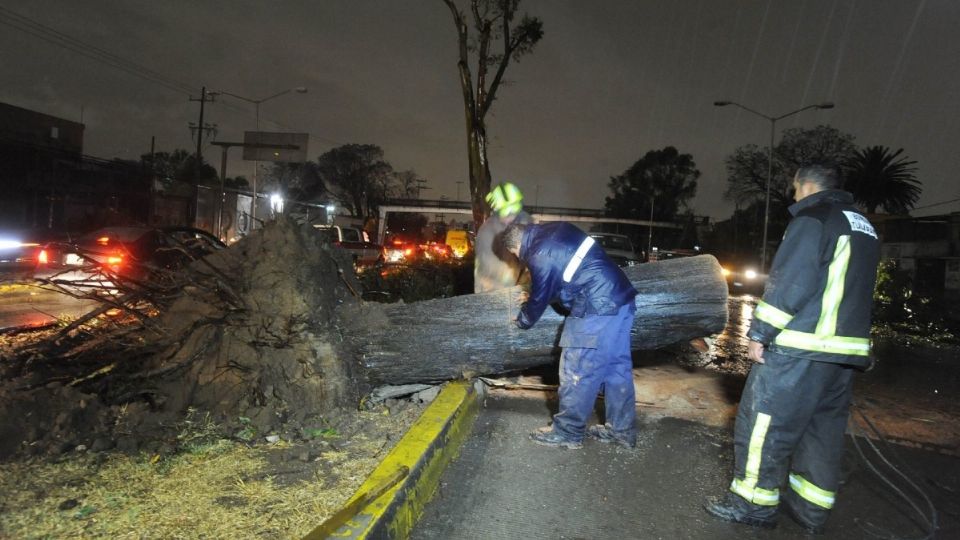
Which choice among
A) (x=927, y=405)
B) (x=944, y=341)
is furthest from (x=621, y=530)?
(x=944, y=341)

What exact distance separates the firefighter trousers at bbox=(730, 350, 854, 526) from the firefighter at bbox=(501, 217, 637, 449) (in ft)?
3.30

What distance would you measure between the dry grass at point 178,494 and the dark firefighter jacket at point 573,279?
1454 millimetres

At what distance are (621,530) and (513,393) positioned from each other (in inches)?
91.9

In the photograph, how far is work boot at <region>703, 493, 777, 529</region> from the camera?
9.50 ft

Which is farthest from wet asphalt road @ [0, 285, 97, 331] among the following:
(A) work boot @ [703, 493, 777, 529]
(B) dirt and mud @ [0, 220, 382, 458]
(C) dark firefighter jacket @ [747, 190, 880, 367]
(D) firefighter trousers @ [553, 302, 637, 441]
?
(C) dark firefighter jacket @ [747, 190, 880, 367]

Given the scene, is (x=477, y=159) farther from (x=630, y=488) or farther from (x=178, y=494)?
(x=178, y=494)

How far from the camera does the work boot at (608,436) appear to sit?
391cm

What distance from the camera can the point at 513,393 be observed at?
511cm

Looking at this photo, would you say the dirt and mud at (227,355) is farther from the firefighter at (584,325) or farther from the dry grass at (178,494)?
the firefighter at (584,325)

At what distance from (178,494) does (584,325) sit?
2.51 metres

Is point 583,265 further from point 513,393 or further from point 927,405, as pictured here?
point 927,405

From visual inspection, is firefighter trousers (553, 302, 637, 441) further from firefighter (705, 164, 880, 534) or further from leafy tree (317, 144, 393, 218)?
leafy tree (317, 144, 393, 218)

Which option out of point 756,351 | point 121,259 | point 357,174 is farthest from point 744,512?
point 357,174

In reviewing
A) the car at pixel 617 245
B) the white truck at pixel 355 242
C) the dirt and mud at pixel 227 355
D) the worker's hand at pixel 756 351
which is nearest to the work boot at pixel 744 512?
the worker's hand at pixel 756 351
